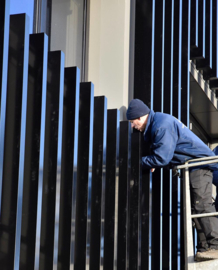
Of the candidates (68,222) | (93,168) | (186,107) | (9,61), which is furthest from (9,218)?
(186,107)

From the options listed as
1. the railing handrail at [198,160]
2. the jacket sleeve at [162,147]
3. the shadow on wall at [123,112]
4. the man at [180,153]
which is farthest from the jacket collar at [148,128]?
the shadow on wall at [123,112]

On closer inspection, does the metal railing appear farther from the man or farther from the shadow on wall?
the shadow on wall

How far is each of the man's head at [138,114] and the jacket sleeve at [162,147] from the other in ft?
1.11

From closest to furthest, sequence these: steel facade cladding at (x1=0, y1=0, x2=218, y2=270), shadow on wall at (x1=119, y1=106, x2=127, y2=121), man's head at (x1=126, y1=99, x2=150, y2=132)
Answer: steel facade cladding at (x1=0, y1=0, x2=218, y2=270), man's head at (x1=126, y1=99, x2=150, y2=132), shadow on wall at (x1=119, y1=106, x2=127, y2=121)

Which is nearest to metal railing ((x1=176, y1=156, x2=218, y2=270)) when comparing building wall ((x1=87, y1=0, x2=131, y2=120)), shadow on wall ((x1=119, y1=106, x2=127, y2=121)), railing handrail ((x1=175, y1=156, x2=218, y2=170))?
railing handrail ((x1=175, y1=156, x2=218, y2=170))

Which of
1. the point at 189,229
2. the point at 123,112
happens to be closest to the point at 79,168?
the point at 189,229

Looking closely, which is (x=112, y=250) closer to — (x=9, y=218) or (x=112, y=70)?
(x=9, y=218)

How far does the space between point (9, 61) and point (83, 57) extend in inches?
122

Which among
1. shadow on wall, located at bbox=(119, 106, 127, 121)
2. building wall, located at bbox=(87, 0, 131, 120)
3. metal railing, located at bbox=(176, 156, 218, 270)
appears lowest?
metal railing, located at bbox=(176, 156, 218, 270)

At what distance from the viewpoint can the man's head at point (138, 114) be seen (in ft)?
20.9

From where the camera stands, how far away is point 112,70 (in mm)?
7109

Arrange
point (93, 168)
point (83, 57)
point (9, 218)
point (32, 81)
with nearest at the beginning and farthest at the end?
point (9, 218)
point (32, 81)
point (93, 168)
point (83, 57)

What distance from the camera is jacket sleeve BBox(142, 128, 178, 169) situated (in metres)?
6.13

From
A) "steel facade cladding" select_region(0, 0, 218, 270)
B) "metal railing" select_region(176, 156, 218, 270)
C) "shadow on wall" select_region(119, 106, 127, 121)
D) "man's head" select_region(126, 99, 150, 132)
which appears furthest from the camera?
"shadow on wall" select_region(119, 106, 127, 121)
